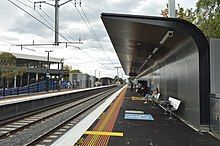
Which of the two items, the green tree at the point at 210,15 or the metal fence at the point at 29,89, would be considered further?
the metal fence at the point at 29,89

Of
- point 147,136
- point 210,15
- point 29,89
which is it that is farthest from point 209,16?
point 29,89

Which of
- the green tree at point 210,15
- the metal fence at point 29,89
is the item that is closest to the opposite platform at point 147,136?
the green tree at point 210,15

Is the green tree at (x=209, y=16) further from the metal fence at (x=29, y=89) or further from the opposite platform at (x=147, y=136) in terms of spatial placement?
the metal fence at (x=29, y=89)

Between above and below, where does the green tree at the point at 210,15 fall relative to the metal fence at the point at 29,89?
above

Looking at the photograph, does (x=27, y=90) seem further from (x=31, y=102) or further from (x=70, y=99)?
(x=31, y=102)

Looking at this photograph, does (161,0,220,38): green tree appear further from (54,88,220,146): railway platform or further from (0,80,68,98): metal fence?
(0,80,68,98): metal fence

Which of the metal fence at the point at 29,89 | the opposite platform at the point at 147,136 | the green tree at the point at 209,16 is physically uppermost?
the green tree at the point at 209,16

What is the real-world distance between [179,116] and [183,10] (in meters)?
17.5

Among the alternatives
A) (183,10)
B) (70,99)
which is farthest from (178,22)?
(70,99)

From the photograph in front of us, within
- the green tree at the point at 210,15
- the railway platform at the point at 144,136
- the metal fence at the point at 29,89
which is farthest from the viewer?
the metal fence at the point at 29,89

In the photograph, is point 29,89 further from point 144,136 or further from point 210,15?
point 144,136

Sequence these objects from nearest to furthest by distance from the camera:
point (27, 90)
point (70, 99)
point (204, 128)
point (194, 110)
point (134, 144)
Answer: point (134, 144)
point (204, 128)
point (194, 110)
point (70, 99)
point (27, 90)

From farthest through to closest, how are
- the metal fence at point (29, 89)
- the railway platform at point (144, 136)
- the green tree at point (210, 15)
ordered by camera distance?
the metal fence at point (29, 89)
the green tree at point (210, 15)
the railway platform at point (144, 136)

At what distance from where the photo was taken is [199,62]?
33.9 feet
